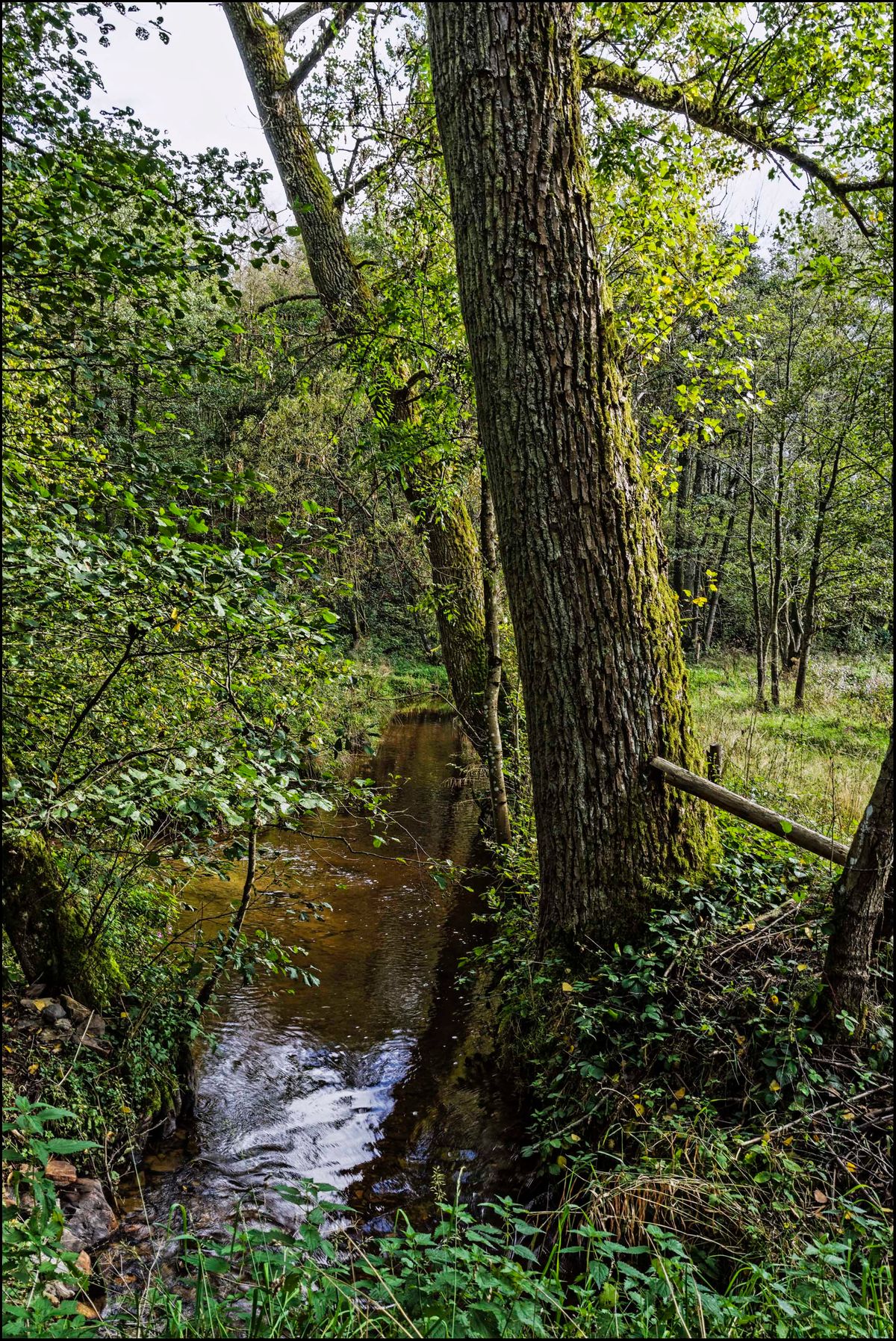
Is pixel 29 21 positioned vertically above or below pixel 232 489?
above

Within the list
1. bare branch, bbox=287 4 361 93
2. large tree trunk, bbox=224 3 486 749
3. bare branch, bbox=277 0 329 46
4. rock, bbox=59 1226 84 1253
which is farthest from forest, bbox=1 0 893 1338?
bare branch, bbox=277 0 329 46

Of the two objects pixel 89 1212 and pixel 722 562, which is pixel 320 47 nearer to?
pixel 89 1212

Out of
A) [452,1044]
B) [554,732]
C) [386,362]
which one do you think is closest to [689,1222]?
[554,732]

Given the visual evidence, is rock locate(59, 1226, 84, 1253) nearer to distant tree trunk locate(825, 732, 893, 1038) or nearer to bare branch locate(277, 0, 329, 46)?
distant tree trunk locate(825, 732, 893, 1038)

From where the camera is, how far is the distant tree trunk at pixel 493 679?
20.8 feet

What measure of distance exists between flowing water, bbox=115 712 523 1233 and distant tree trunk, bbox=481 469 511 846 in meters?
1.16

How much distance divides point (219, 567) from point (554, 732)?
5.80 ft

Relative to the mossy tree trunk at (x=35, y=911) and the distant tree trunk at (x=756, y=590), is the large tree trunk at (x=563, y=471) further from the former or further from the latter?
the distant tree trunk at (x=756, y=590)

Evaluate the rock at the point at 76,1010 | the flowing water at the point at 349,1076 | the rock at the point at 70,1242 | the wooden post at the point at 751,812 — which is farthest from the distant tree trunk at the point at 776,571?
the rock at the point at 70,1242

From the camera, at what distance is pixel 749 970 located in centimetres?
306

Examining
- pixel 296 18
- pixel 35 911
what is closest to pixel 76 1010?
pixel 35 911

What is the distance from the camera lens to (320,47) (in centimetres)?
646

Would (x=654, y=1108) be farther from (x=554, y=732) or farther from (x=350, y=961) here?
(x=350, y=961)

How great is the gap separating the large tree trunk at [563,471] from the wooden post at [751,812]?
0.10 meters
